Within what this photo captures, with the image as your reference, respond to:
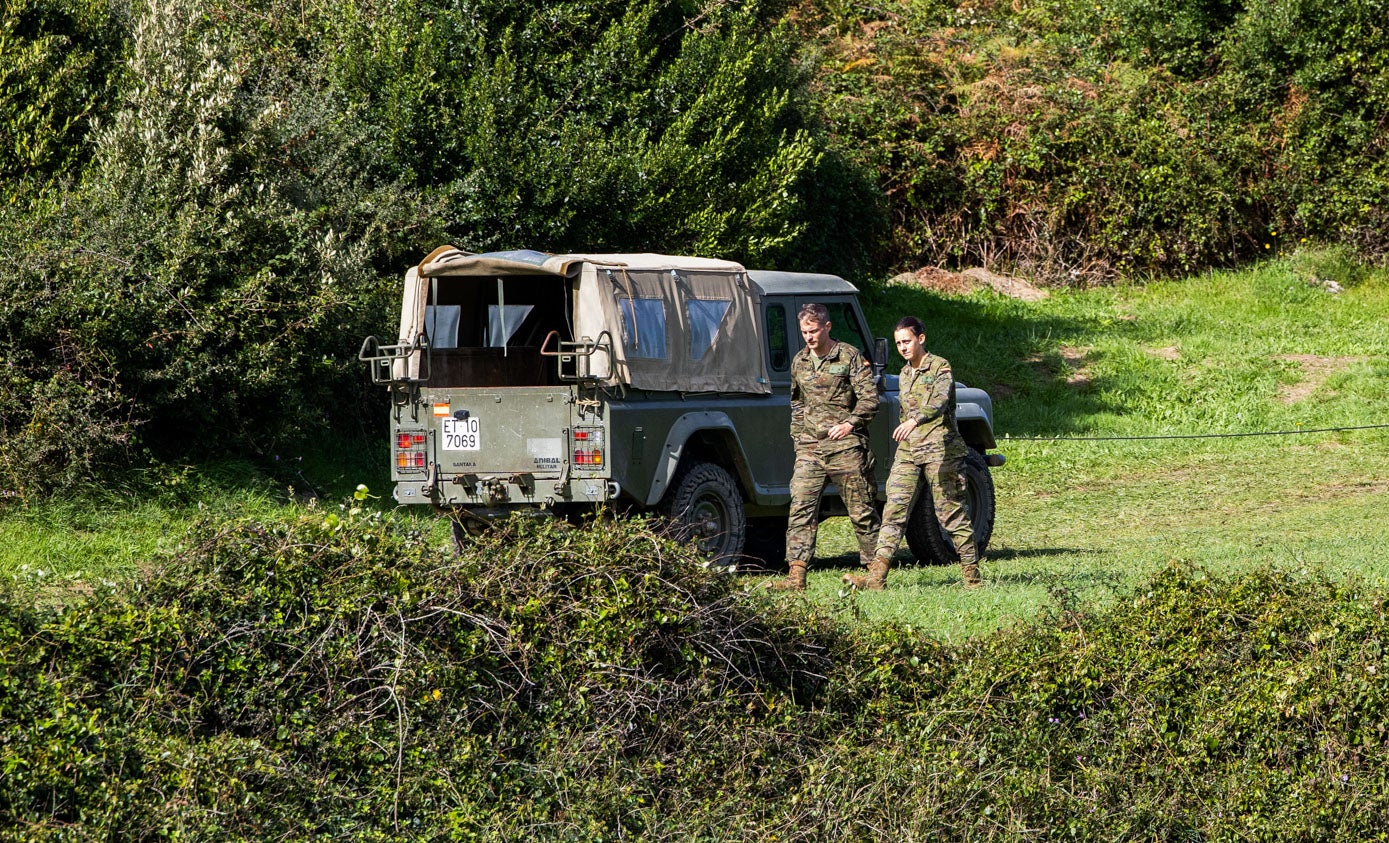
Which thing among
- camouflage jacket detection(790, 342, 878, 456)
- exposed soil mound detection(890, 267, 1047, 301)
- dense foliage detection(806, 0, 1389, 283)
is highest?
dense foliage detection(806, 0, 1389, 283)

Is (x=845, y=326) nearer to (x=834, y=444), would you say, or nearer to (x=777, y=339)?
(x=777, y=339)

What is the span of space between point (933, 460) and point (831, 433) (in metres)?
0.64

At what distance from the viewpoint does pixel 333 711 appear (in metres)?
5.92

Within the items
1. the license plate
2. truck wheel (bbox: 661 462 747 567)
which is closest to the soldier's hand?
truck wheel (bbox: 661 462 747 567)

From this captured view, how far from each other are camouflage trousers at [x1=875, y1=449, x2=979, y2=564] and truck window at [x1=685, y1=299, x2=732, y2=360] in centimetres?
166

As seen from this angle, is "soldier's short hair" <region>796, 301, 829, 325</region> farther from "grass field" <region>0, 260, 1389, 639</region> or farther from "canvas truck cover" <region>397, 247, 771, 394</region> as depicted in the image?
"grass field" <region>0, 260, 1389, 639</region>

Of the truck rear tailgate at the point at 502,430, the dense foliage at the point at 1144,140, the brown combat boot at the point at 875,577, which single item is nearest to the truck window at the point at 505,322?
the truck rear tailgate at the point at 502,430

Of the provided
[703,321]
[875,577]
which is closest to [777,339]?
[703,321]

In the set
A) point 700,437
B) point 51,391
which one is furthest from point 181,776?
point 51,391

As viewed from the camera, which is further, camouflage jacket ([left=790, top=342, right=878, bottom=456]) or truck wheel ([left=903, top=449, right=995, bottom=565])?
truck wheel ([left=903, top=449, right=995, bottom=565])

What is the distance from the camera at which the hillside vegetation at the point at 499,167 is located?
41.1 ft

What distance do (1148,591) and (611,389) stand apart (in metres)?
3.63

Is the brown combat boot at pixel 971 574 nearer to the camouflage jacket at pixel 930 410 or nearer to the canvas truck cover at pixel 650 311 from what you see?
the camouflage jacket at pixel 930 410

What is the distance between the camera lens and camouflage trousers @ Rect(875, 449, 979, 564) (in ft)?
30.7
